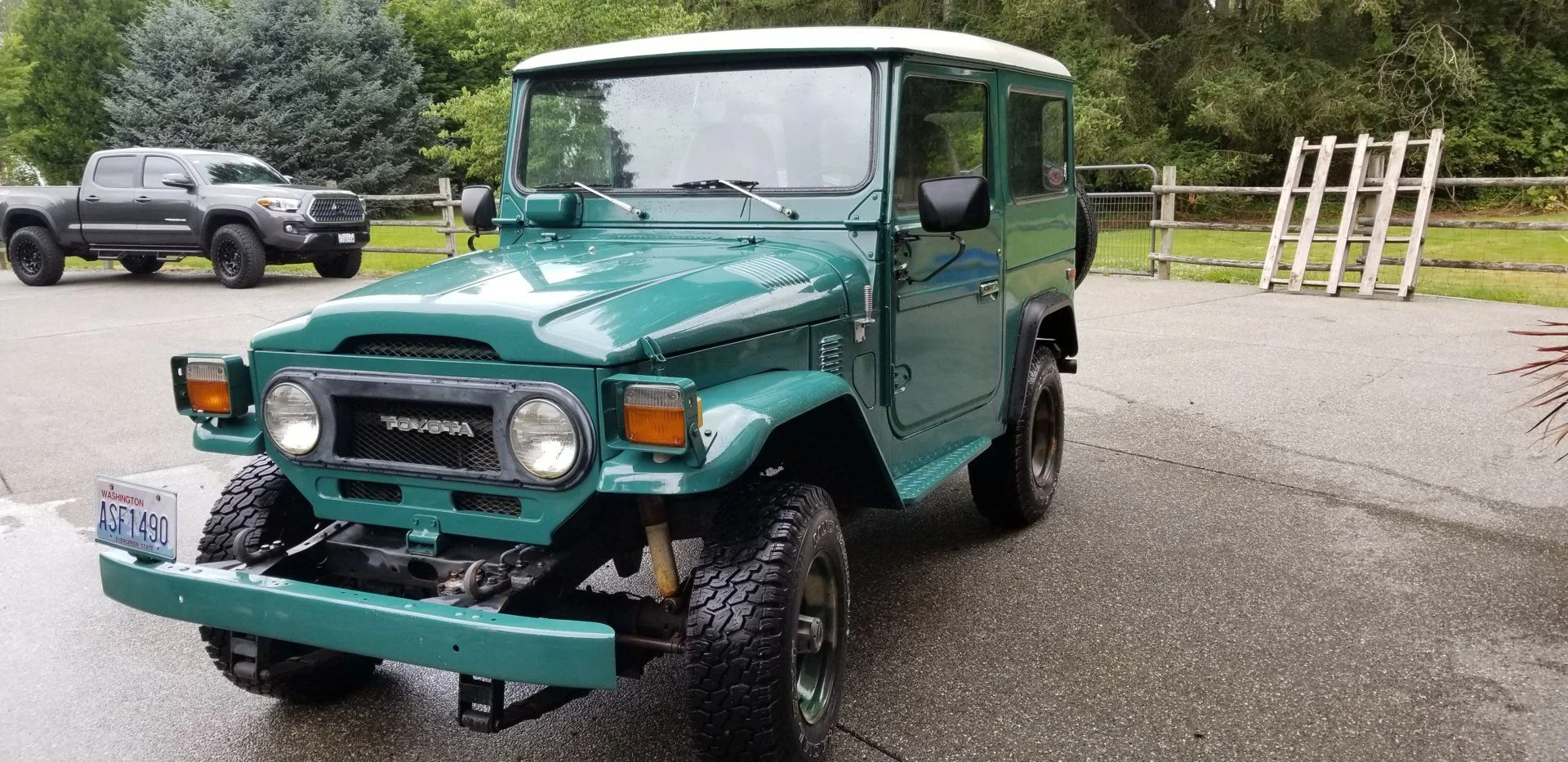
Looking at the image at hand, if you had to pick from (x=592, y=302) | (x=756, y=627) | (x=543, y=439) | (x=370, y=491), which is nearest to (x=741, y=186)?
(x=592, y=302)

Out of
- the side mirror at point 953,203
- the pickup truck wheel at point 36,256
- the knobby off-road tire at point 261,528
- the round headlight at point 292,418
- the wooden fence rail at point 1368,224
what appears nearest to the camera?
the round headlight at point 292,418

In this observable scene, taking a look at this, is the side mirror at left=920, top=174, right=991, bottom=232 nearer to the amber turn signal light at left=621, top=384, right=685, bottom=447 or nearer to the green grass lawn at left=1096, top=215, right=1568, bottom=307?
the amber turn signal light at left=621, top=384, right=685, bottom=447

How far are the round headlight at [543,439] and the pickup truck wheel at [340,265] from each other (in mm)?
14221

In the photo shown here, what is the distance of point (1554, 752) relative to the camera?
3182mm

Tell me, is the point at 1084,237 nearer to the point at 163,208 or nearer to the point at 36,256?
the point at 163,208

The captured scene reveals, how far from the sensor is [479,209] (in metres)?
4.63

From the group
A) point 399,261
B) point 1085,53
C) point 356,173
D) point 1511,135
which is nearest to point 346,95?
point 356,173

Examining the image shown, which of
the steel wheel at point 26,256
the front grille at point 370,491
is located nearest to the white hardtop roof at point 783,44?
the front grille at point 370,491

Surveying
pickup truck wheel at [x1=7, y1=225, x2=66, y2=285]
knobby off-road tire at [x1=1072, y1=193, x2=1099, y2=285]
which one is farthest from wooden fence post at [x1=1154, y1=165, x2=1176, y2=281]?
pickup truck wheel at [x1=7, y1=225, x2=66, y2=285]

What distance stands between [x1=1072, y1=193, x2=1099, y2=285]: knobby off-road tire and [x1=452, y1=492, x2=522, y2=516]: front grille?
3694mm

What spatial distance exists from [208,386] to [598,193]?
143cm

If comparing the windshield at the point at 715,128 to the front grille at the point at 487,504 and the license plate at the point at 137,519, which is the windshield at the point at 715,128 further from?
the license plate at the point at 137,519

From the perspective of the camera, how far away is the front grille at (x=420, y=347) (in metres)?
2.79

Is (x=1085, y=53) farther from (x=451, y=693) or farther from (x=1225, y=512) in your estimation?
(x=451, y=693)
